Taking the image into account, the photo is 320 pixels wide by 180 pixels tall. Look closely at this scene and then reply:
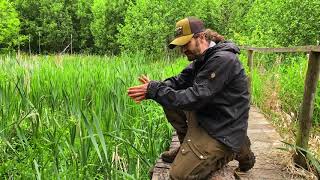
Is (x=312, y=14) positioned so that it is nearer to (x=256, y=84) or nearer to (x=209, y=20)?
(x=256, y=84)

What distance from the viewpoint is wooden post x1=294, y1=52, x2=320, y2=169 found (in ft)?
9.59

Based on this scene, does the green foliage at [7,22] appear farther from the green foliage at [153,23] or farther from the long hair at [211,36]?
the long hair at [211,36]

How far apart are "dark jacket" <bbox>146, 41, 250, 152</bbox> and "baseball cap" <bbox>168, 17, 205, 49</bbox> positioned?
13 cm

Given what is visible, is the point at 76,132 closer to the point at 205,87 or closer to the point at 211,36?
the point at 205,87

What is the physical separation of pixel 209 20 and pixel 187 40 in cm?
1649

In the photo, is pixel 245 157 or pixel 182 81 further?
pixel 182 81

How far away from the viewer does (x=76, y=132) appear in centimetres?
282

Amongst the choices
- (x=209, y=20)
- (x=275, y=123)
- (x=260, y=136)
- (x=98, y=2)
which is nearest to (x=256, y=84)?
(x=275, y=123)

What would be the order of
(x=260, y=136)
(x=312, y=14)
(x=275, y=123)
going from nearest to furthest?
(x=260, y=136) → (x=275, y=123) → (x=312, y=14)

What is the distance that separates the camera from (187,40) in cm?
247

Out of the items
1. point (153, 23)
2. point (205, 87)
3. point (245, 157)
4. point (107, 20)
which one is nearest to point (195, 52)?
point (205, 87)

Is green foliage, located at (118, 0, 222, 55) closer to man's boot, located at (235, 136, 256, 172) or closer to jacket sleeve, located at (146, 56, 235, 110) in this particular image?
→ man's boot, located at (235, 136, 256, 172)

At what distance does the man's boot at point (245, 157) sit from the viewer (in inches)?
112

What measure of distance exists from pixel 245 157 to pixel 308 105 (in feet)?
1.91
